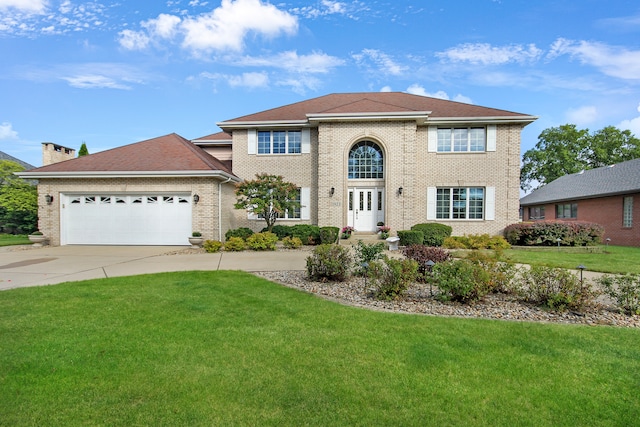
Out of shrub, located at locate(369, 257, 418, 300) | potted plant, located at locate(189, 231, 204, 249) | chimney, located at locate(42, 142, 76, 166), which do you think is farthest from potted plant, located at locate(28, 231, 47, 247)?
shrub, located at locate(369, 257, 418, 300)

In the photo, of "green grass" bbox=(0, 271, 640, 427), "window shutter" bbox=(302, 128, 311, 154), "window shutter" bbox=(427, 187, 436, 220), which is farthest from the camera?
"window shutter" bbox=(302, 128, 311, 154)

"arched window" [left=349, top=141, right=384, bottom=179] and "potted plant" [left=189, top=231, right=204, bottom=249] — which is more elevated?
"arched window" [left=349, top=141, right=384, bottom=179]

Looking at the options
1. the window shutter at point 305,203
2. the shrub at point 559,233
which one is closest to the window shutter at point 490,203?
the shrub at point 559,233

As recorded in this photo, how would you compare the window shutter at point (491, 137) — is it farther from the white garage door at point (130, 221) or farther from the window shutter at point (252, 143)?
the white garage door at point (130, 221)

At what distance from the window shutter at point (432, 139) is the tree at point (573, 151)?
2676cm

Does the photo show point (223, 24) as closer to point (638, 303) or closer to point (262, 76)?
point (262, 76)

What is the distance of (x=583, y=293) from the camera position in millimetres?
5141

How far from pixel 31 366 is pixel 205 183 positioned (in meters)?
11.6

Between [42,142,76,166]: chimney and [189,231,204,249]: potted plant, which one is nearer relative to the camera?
[189,231,204,249]: potted plant

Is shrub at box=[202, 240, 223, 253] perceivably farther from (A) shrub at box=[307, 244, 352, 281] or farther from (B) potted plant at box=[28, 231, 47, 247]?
(B) potted plant at box=[28, 231, 47, 247]

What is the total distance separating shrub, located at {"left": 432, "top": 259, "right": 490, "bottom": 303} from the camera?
5.36m

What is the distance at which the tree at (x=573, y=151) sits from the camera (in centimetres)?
3250

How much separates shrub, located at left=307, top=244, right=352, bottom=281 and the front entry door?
363 inches

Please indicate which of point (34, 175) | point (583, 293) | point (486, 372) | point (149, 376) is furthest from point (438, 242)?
point (34, 175)
